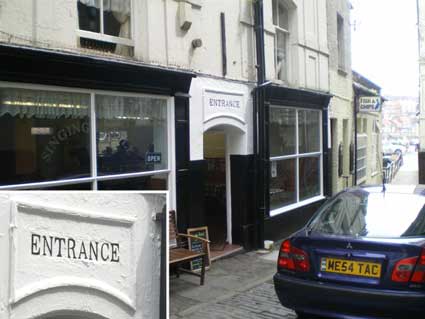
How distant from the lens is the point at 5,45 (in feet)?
15.3

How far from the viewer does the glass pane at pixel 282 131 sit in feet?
32.3

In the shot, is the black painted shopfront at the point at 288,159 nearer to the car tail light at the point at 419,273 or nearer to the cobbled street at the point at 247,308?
the cobbled street at the point at 247,308

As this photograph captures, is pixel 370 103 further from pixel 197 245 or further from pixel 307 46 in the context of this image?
pixel 197 245

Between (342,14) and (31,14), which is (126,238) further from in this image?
(342,14)

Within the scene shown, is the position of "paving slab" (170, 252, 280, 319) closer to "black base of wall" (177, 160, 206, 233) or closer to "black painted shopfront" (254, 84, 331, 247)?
"black base of wall" (177, 160, 206, 233)

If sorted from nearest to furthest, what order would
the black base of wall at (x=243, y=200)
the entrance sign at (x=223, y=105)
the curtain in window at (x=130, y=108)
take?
1. the curtain in window at (x=130, y=108)
2. the entrance sign at (x=223, y=105)
3. the black base of wall at (x=243, y=200)

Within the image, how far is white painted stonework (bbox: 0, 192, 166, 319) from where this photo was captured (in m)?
1.40

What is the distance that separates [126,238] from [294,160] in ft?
31.4

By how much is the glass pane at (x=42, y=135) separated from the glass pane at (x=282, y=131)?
475 cm

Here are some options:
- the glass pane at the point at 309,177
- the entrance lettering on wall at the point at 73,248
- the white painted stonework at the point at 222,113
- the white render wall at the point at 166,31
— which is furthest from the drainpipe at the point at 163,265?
the glass pane at the point at 309,177

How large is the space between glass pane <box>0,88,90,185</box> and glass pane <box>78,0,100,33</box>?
3.18 feet

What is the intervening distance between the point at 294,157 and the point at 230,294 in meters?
5.15

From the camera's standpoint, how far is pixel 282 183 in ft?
33.9

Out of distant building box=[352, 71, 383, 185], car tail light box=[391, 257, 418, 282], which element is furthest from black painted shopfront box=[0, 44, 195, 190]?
distant building box=[352, 71, 383, 185]
